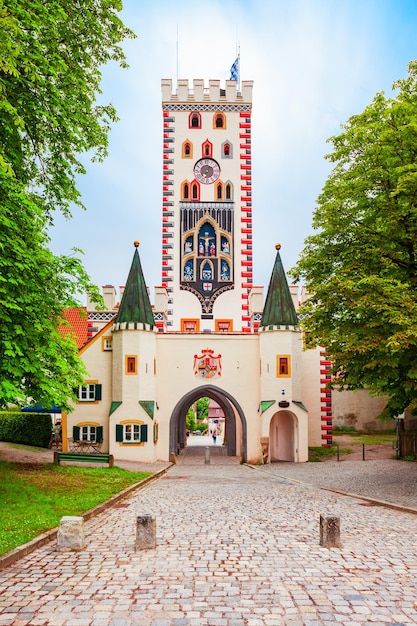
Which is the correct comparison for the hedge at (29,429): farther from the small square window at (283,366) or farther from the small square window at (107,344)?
the small square window at (283,366)

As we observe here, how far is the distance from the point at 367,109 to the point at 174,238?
20.4 m

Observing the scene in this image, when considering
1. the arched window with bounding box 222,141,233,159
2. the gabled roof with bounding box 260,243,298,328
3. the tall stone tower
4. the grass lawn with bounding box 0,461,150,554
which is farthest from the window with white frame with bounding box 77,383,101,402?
the arched window with bounding box 222,141,233,159

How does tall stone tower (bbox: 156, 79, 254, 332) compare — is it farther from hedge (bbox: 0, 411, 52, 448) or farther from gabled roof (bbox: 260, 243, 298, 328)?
hedge (bbox: 0, 411, 52, 448)

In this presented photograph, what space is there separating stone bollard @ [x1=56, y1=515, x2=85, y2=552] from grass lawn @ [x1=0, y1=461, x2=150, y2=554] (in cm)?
57

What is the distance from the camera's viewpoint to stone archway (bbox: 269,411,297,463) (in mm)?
30730

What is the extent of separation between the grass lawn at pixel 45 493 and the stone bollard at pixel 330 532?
4.69 metres

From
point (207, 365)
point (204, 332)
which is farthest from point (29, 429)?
point (204, 332)

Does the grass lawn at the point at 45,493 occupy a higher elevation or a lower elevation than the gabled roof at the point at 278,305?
lower

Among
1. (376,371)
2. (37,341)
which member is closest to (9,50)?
(37,341)

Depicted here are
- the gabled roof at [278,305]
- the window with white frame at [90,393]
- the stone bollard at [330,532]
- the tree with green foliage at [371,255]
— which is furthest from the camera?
the gabled roof at [278,305]

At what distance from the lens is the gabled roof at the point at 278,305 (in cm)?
3023

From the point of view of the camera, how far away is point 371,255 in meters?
16.1

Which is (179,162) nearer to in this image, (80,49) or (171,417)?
(171,417)

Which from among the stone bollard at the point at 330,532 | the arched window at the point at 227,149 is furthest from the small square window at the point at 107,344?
the stone bollard at the point at 330,532
